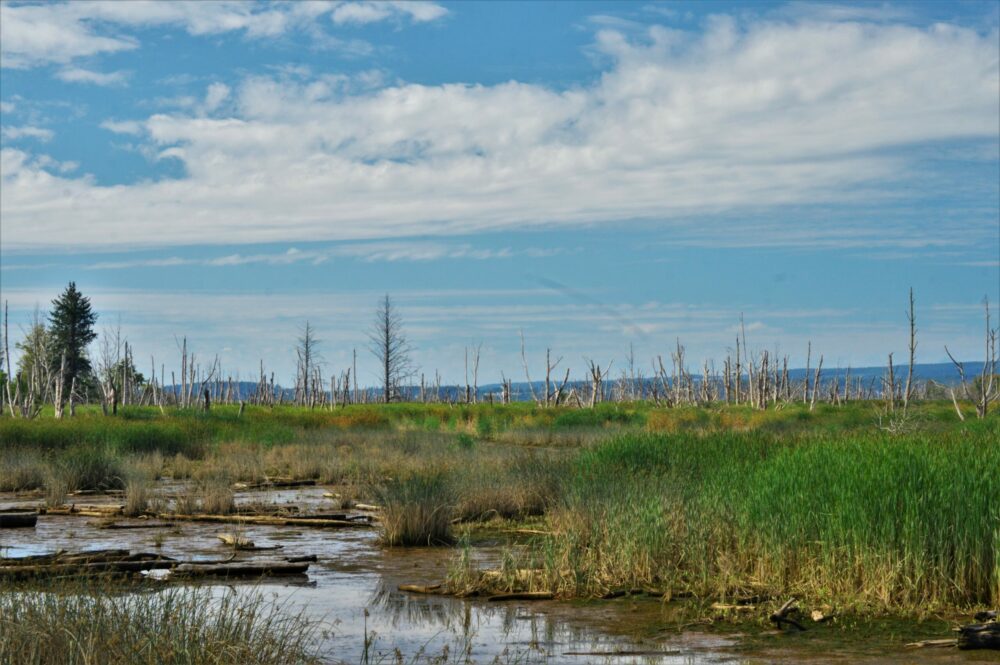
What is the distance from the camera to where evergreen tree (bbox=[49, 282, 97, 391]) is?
270ft

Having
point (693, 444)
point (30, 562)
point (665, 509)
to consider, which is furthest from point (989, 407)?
point (30, 562)

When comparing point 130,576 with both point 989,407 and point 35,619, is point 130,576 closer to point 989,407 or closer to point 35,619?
point 35,619

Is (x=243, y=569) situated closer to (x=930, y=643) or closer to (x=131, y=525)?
(x=131, y=525)

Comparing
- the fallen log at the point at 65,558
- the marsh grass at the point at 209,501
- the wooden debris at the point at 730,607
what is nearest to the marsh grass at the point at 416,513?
the fallen log at the point at 65,558

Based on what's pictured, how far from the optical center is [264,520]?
1738cm

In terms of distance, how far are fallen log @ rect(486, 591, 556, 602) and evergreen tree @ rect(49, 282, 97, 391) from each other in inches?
3020

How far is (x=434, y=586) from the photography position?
37.9ft

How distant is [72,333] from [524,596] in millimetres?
78409

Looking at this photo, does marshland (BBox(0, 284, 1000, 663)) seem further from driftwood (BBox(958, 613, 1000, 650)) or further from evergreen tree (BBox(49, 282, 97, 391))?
evergreen tree (BBox(49, 282, 97, 391))

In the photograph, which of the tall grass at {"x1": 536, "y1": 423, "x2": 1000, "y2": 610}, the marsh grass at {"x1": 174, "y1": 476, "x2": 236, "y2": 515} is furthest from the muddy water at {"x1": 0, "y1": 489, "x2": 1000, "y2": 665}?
the marsh grass at {"x1": 174, "y1": 476, "x2": 236, "y2": 515}

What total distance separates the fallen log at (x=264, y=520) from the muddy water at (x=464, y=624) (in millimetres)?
2094

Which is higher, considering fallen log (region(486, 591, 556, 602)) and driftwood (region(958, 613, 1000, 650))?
driftwood (region(958, 613, 1000, 650))

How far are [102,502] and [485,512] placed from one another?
26.0 feet

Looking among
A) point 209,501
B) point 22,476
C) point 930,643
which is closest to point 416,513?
point 209,501
